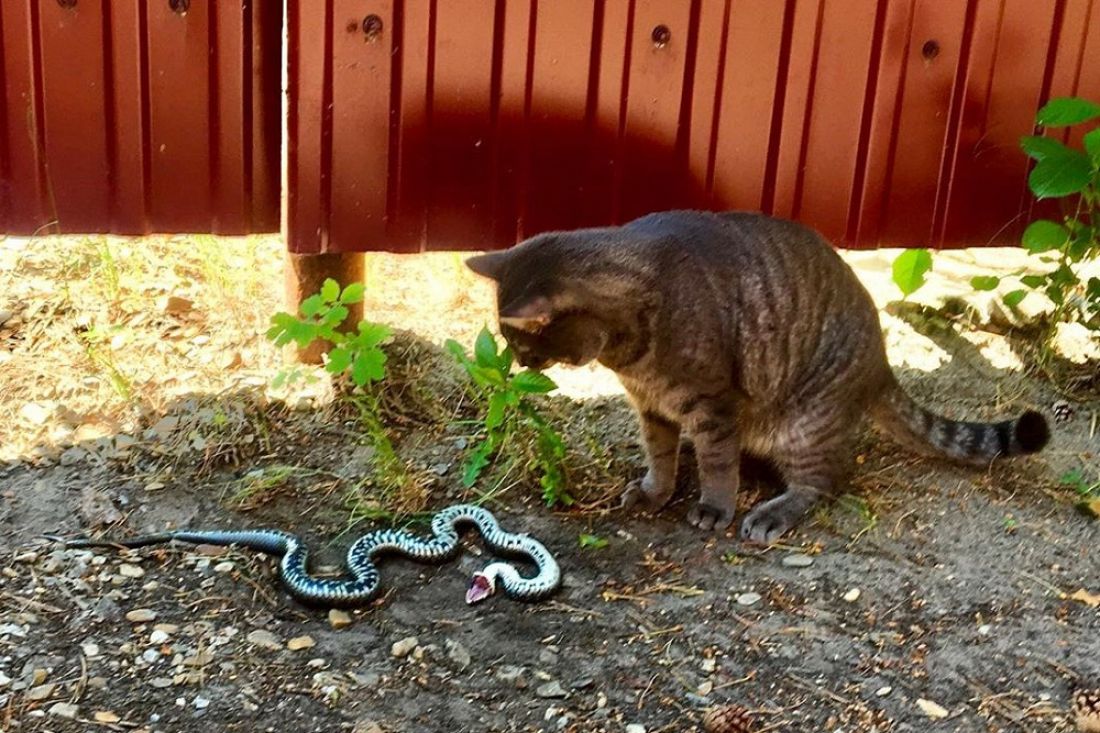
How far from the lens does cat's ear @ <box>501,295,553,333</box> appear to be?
3.62 m

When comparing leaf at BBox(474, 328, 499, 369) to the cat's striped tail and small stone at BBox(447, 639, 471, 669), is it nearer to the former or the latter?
small stone at BBox(447, 639, 471, 669)

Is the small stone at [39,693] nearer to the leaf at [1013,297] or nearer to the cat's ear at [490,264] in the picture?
the cat's ear at [490,264]

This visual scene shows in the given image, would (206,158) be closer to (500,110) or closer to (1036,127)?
(500,110)

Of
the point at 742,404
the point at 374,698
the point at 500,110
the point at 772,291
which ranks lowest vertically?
the point at 374,698

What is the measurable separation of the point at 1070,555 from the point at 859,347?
0.99 m

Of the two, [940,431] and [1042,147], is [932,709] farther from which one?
[1042,147]

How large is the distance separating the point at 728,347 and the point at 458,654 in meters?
1.35

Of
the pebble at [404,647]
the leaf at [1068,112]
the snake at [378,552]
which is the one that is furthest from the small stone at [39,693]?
the leaf at [1068,112]

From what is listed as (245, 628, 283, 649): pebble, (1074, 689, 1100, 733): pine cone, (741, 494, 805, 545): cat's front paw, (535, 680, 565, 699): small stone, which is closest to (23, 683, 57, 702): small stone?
(245, 628, 283, 649): pebble

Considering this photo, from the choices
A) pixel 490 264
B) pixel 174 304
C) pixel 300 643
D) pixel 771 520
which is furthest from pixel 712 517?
pixel 174 304

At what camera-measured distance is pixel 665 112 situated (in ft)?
15.5

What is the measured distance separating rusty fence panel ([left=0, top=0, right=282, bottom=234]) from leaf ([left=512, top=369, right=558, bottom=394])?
1398 mm

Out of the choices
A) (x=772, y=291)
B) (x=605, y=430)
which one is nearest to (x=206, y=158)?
(x=605, y=430)

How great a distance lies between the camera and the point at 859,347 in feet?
14.2
